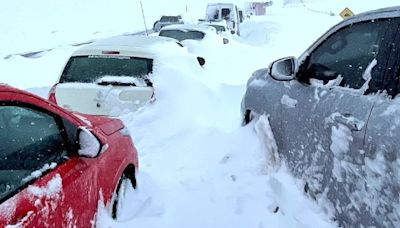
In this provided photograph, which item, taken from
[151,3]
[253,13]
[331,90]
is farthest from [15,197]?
[151,3]

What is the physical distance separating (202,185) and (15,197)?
2.78 meters

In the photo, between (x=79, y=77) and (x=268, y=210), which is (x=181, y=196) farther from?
(x=79, y=77)

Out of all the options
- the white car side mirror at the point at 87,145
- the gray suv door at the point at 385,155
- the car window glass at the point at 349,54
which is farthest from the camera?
the car window glass at the point at 349,54

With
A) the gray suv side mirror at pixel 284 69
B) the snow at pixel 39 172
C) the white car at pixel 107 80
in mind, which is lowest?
the white car at pixel 107 80

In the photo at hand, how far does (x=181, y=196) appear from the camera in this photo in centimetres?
478

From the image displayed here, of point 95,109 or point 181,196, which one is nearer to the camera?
point 181,196

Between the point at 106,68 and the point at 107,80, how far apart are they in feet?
0.62

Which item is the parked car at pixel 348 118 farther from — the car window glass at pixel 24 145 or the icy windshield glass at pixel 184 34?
the icy windshield glass at pixel 184 34

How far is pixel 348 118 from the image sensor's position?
10.3ft

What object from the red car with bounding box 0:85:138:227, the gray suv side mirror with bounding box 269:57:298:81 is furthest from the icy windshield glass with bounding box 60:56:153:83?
the red car with bounding box 0:85:138:227

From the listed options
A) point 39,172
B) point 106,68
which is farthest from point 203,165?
point 39,172

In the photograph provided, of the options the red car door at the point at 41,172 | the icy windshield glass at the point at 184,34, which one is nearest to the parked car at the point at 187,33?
the icy windshield glass at the point at 184,34

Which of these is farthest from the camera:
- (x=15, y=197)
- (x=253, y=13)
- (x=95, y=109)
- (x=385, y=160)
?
(x=253, y=13)

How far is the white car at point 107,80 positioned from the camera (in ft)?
21.2
